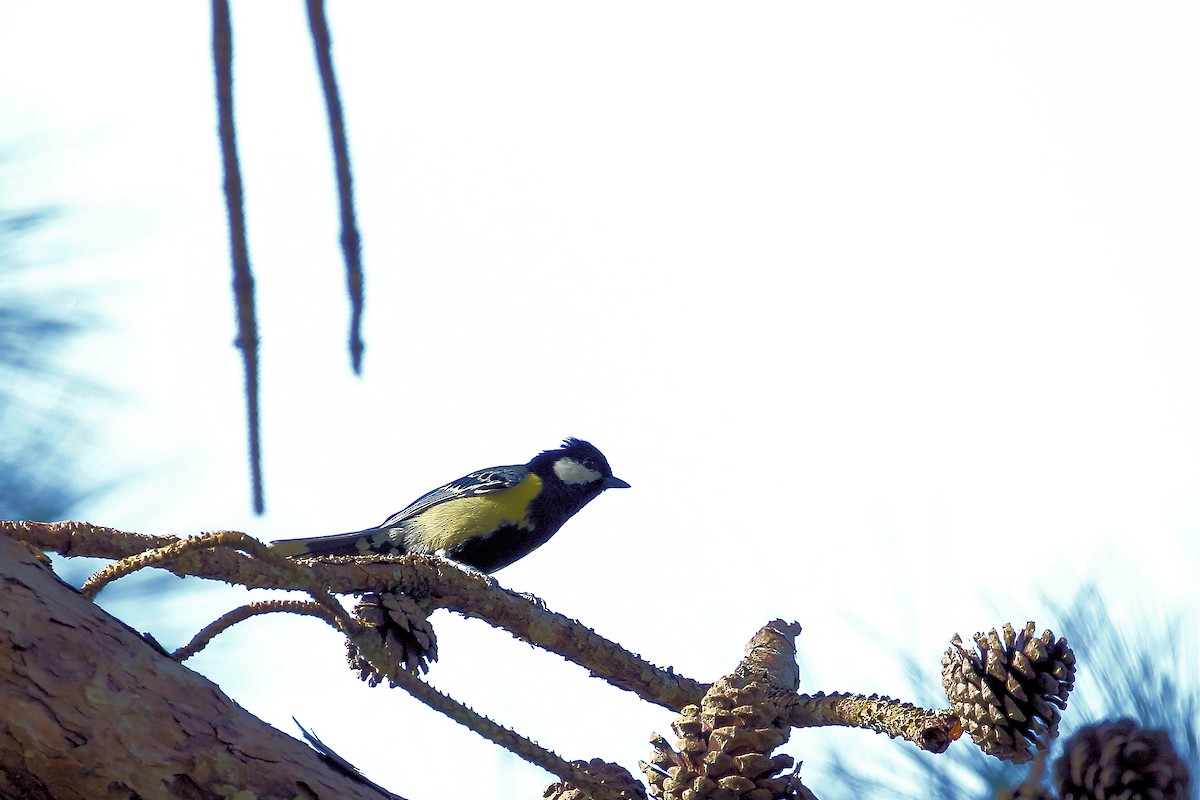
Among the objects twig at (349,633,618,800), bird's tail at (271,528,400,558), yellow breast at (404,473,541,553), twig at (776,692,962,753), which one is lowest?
twig at (349,633,618,800)

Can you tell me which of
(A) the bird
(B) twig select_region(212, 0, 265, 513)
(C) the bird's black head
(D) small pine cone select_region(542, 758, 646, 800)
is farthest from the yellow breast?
(B) twig select_region(212, 0, 265, 513)

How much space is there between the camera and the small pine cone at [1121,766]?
1.20 m

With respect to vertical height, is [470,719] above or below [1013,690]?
below

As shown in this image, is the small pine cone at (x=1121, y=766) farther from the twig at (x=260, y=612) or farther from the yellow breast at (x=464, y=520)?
the yellow breast at (x=464, y=520)

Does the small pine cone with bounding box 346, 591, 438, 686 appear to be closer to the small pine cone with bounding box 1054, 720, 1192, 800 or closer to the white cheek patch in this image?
the small pine cone with bounding box 1054, 720, 1192, 800

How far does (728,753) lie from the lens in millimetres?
1224

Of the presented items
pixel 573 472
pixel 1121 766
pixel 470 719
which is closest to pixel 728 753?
pixel 470 719

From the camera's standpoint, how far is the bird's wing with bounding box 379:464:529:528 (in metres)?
3.36

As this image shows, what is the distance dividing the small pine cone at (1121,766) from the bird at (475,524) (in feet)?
6.73

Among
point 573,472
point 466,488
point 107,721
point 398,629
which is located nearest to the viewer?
point 107,721

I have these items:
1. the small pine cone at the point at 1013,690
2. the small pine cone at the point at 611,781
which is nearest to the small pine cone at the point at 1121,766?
the small pine cone at the point at 1013,690

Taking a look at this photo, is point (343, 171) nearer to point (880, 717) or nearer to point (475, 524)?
point (880, 717)

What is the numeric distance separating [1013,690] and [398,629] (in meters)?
0.74

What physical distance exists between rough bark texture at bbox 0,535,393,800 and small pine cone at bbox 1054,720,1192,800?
755mm
